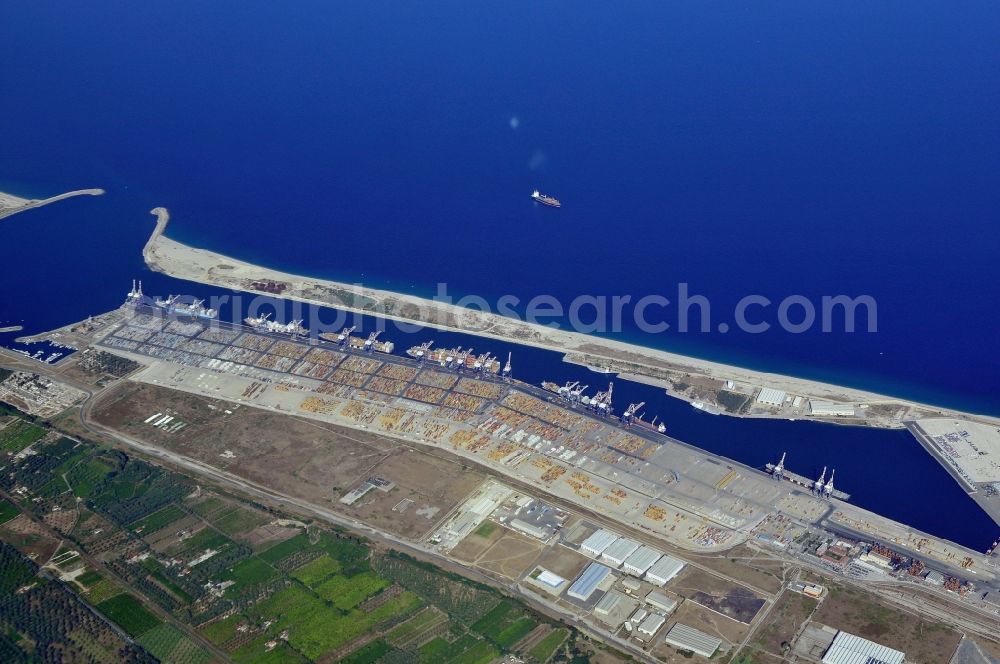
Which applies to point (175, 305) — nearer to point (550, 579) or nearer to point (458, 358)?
point (458, 358)

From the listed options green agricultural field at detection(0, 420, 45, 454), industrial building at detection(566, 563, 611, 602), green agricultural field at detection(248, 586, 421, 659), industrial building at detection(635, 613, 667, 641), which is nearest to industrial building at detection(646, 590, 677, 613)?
industrial building at detection(635, 613, 667, 641)

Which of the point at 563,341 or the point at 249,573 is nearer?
the point at 249,573

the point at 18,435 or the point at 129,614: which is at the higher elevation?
the point at 18,435

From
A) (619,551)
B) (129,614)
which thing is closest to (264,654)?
(129,614)

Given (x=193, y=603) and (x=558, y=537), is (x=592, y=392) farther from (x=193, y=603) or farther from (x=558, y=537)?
(x=193, y=603)

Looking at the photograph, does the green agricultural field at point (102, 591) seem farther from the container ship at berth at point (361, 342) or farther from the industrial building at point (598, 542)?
the container ship at berth at point (361, 342)

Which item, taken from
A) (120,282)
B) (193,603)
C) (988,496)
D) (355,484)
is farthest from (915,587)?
(120,282)

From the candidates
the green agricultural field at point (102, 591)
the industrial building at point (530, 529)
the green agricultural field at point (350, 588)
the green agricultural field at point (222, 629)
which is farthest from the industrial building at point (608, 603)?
the green agricultural field at point (102, 591)

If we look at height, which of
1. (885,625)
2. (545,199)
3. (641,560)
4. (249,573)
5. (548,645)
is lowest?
(249,573)
